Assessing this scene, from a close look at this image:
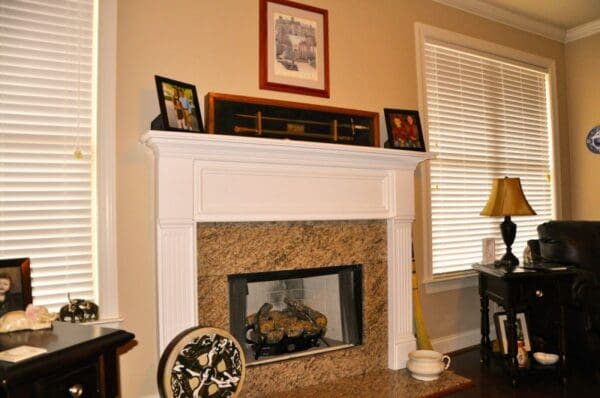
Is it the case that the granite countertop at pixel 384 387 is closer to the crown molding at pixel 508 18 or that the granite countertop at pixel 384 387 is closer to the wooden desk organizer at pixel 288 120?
the wooden desk organizer at pixel 288 120

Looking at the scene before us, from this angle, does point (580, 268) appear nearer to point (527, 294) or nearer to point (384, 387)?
point (527, 294)

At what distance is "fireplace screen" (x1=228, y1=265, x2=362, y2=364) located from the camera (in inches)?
104

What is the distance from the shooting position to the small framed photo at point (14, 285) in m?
1.78

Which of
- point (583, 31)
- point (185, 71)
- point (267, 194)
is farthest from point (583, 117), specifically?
point (185, 71)

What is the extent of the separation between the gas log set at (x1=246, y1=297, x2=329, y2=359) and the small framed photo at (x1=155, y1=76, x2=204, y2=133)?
3.80ft

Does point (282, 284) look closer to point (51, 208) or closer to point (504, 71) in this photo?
point (51, 208)

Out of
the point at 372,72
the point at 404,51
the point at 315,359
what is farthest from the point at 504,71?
the point at 315,359

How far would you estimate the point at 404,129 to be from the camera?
321cm

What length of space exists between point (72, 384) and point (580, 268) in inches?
137

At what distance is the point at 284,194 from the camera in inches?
104

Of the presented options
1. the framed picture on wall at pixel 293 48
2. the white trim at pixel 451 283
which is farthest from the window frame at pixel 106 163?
the white trim at pixel 451 283

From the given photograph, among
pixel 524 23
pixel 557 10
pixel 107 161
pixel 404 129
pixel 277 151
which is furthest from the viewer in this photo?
pixel 524 23

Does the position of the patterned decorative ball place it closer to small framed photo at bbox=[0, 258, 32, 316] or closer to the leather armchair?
small framed photo at bbox=[0, 258, 32, 316]

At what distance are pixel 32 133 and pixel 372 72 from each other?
2.22m
